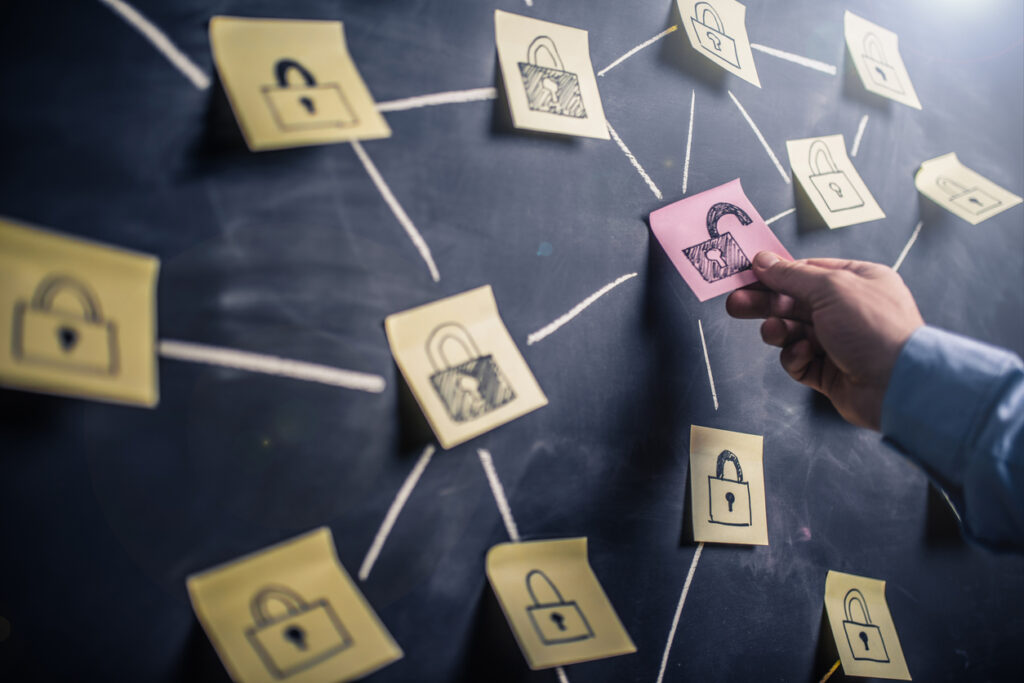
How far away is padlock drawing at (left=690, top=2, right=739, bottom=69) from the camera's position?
713 millimetres

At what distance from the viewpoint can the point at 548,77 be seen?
0.60m

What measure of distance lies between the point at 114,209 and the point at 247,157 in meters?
0.09

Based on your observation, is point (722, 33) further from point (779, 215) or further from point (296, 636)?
point (296, 636)

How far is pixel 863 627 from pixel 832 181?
0.52 metres

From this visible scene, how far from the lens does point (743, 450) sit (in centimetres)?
67

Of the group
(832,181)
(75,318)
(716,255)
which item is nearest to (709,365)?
(716,255)

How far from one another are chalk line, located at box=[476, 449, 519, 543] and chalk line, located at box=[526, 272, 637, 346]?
0.34ft

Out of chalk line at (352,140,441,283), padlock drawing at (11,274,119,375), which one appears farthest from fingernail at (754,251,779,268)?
padlock drawing at (11,274,119,375)

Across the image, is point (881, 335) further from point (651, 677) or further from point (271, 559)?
point (271, 559)

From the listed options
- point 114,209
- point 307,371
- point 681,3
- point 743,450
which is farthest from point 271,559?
point 681,3

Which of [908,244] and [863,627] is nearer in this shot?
[863,627]

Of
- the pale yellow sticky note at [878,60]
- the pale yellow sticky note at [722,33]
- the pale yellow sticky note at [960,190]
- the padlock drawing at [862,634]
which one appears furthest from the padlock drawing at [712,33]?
the padlock drawing at [862,634]

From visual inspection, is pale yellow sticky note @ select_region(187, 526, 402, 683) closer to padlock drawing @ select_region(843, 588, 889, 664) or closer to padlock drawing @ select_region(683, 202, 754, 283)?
padlock drawing @ select_region(683, 202, 754, 283)

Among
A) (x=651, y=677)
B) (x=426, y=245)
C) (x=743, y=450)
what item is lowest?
(x=651, y=677)
